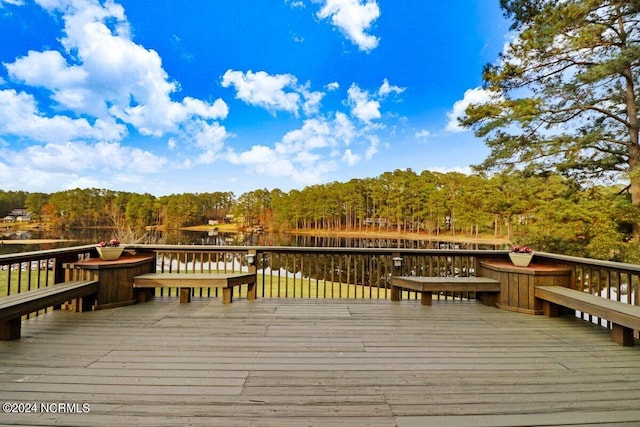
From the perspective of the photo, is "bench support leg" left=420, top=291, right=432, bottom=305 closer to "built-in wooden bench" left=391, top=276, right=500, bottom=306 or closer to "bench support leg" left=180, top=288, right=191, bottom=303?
"built-in wooden bench" left=391, top=276, right=500, bottom=306

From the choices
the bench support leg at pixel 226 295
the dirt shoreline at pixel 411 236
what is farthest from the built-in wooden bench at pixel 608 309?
the dirt shoreline at pixel 411 236

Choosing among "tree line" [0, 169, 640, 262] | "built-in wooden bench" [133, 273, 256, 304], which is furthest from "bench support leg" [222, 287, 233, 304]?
"tree line" [0, 169, 640, 262]

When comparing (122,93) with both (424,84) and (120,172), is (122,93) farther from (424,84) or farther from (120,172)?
(120,172)

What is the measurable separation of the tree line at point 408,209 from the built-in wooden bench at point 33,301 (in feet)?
31.8

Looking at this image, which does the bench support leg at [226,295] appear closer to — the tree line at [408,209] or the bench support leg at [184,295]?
the bench support leg at [184,295]

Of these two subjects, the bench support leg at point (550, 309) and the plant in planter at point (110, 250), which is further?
the plant in planter at point (110, 250)

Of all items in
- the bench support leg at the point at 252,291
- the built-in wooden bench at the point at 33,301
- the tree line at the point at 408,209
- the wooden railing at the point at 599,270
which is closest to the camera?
the built-in wooden bench at the point at 33,301

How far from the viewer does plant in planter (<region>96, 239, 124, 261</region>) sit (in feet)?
13.5

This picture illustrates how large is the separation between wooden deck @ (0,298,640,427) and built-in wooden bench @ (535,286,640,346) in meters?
0.14

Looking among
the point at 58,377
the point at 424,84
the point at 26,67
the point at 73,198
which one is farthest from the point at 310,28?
the point at 73,198

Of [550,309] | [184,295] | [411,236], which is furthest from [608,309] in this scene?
[411,236]

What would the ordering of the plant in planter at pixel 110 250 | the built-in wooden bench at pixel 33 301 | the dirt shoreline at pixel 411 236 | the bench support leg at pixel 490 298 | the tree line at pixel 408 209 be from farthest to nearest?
the dirt shoreline at pixel 411 236
the tree line at pixel 408 209
the bench support leg at pixel 490 298
the plant in planter at pixel 110 250
the built-in wooden bench at pixel 33 301

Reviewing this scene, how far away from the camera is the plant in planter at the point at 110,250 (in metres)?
4.11

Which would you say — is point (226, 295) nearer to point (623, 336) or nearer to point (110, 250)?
point (110, 250)
